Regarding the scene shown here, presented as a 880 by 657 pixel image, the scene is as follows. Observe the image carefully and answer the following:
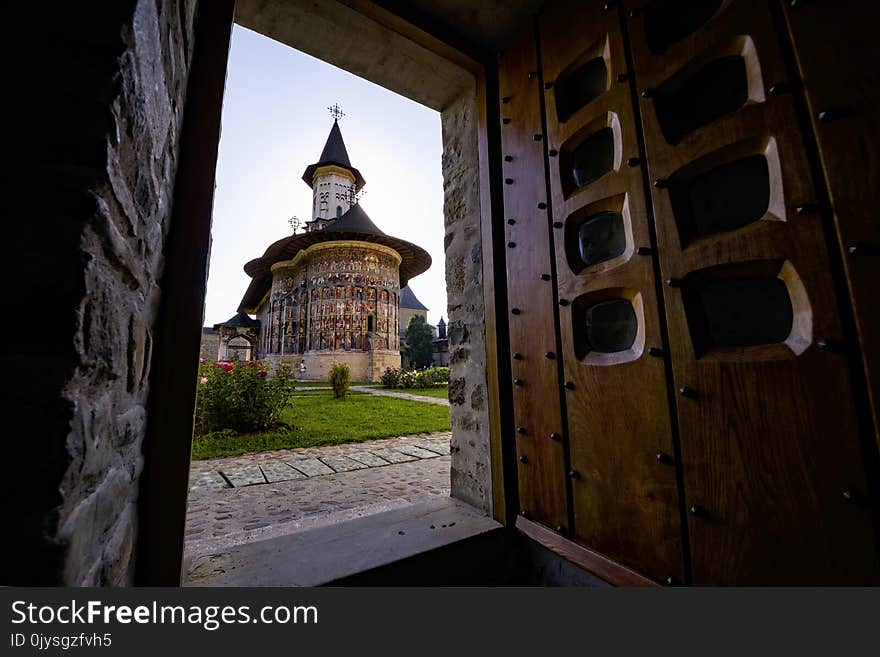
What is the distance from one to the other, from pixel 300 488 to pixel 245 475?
736 millimetres

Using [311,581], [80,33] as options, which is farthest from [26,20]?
[311,581]

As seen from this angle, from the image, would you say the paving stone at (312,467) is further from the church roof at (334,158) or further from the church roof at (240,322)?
the church roof at (240,322)

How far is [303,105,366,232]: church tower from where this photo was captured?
2811 centimetres

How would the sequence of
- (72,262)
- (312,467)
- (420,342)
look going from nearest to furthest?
(72,262)
(312,467)
(420,342)

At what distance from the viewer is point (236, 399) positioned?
5.31m

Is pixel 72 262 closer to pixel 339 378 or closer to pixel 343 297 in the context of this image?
pixel 339 378

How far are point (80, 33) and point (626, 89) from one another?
1682 millimetres

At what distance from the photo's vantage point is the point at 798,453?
958 millimetres

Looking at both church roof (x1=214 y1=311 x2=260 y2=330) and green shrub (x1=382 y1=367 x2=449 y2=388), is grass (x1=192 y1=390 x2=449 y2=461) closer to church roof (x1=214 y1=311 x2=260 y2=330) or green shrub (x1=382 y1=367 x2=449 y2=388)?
green shrub (x1=382 y1=367 x2=449 y2=388)

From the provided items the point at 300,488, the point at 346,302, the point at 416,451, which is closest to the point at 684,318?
the point at 300,488

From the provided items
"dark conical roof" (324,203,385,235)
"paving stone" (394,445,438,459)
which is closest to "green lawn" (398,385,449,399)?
"paving stone" (394,445,438,459)

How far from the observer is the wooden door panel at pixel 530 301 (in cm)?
165

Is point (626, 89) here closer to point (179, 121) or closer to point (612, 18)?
point (612, 18)

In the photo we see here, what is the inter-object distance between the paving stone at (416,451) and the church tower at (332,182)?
26.2 meters
